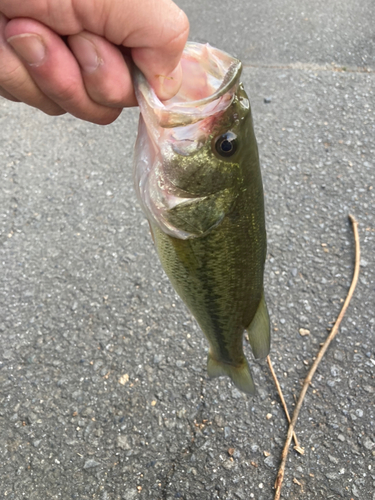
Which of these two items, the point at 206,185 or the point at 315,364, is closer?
the point at 206,185

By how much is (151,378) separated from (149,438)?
0.29m

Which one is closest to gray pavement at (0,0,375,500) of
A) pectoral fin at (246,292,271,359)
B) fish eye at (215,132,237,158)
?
pectoral fin at (246,292,271,359)

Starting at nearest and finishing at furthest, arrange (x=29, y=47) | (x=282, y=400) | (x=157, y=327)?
(x=29, y=47) → (x=282, y=400) → (x=157, y=327)

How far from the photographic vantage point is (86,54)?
99 cm

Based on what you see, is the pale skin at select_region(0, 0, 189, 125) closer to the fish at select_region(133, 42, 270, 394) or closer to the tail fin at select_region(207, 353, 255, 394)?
the fish at select_region(133, 42, 270, 394)

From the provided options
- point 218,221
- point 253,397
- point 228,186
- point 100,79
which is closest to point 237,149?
point 228,186

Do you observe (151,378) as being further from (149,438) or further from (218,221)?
(218,221)

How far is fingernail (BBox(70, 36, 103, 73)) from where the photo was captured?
0.96 m

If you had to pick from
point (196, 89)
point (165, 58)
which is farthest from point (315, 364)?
point (165, 58)

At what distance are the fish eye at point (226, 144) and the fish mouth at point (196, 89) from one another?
76 millimetres

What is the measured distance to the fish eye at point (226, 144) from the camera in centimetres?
117

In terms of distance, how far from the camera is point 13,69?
1.00 meters

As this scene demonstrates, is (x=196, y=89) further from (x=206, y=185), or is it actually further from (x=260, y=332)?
(x=260, y=332)

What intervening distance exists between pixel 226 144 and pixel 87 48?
0.42 meters
